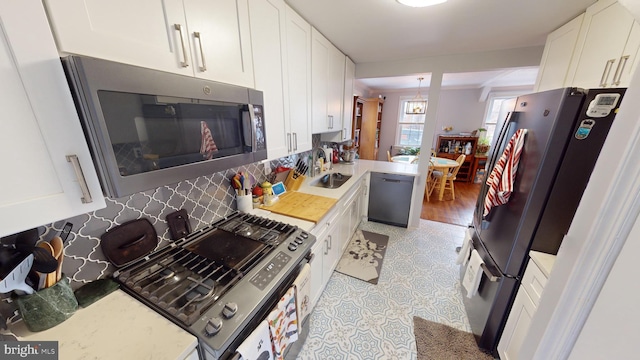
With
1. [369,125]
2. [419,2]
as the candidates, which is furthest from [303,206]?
[369,125]

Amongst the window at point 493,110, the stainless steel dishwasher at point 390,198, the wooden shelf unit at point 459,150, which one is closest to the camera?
the stainless steel dishwasher at point 390,198

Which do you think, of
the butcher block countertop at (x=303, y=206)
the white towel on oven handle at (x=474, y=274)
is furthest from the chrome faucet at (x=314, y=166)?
the white towel on oven handle at (x=474, y=274)

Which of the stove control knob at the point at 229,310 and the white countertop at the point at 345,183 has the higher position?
the white countertop at the point at 345,183

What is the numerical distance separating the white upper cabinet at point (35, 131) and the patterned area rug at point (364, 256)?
Answer: 2.06 m

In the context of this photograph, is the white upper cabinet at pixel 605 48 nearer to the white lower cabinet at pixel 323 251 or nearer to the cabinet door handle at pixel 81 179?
the white lower cabinet at pixel 323 251

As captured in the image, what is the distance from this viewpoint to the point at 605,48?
3.99 ft

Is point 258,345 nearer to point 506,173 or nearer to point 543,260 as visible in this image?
point 543,260

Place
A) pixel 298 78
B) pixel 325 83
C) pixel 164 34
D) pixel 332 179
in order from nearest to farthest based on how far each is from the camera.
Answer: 1. pixel 164 34
2. pixel 298 78
3. pixel 325 83
4. pixel 332 179

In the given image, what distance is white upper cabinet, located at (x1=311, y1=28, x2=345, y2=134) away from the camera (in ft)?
6.05

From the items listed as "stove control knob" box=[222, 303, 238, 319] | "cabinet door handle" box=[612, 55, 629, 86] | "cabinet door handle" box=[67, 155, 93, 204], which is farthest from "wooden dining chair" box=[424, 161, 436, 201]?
"cabinet door handle" box=[67, 155, 93, 204]

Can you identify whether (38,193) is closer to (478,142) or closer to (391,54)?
(391,54)

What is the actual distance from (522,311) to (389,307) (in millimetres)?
886

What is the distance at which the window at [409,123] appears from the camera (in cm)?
578

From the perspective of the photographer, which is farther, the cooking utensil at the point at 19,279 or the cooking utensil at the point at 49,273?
the cooking utensil at the point at 49,273
